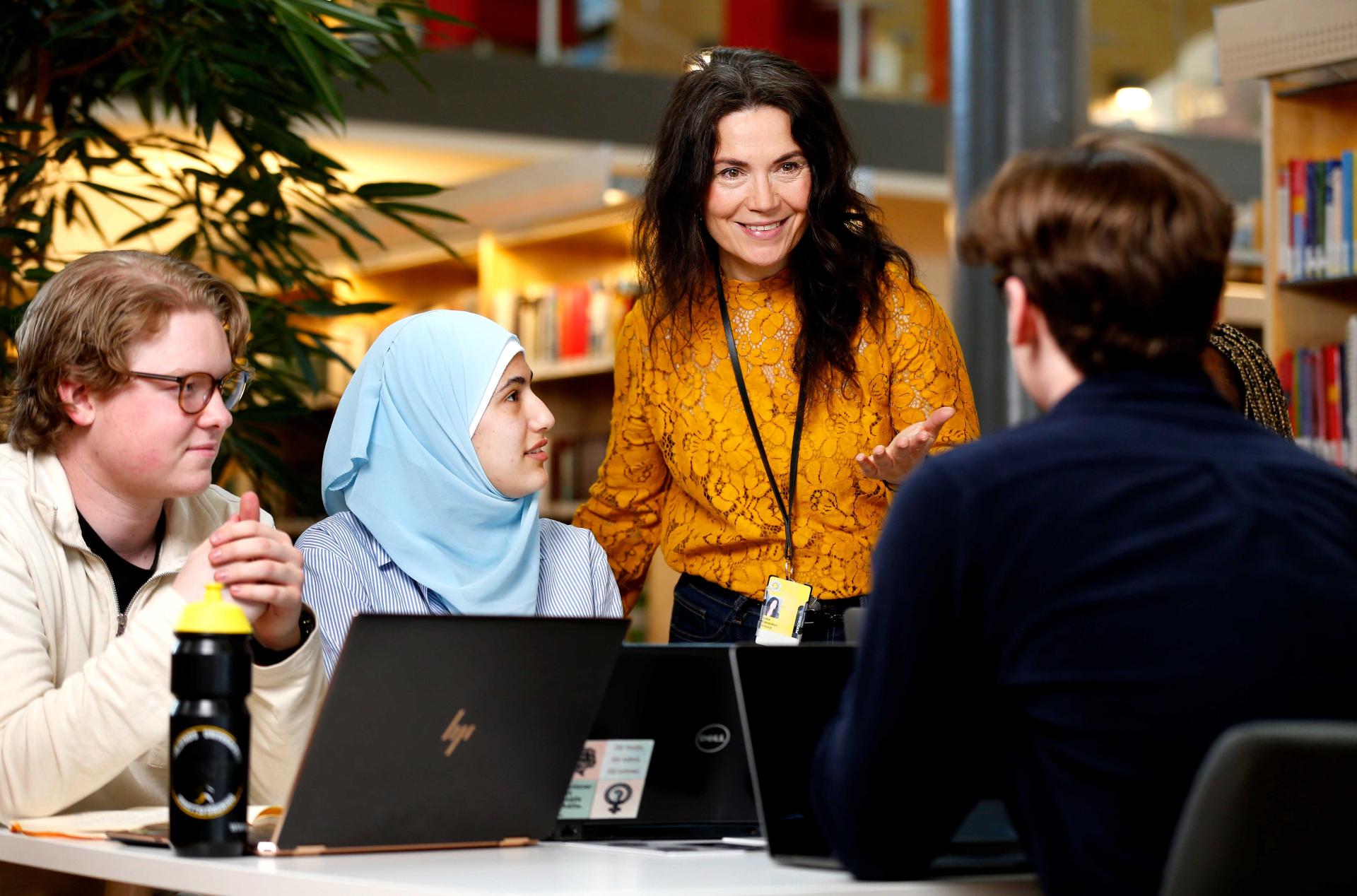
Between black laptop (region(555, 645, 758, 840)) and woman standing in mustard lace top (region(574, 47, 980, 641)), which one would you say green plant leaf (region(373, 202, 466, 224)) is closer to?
woman standing in mustard lace top (region(574, 47, 980, 641))

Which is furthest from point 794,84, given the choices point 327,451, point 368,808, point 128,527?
point 368,808

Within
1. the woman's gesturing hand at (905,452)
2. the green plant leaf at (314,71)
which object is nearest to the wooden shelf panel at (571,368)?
the green plant leaf at (314,71)

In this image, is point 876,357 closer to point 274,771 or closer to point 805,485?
point 805,485

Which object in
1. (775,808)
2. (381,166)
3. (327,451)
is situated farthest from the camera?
(381,166)

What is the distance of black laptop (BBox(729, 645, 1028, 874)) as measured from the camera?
135cm

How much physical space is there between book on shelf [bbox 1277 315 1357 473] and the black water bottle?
3.36m

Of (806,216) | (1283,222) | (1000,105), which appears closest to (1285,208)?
(1283,222)

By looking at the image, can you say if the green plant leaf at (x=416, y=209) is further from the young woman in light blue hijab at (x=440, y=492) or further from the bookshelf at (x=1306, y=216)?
the bookshelf at (x=1306, y=216)

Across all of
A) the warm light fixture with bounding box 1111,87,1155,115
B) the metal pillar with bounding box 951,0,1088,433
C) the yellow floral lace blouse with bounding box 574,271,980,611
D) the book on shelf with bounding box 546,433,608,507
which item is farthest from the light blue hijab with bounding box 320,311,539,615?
the warm light fixture with bounding box 1111,87,1155,115

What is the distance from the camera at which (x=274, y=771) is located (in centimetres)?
165

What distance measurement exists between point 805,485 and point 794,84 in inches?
24.6

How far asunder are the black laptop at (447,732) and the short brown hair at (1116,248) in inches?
19.8

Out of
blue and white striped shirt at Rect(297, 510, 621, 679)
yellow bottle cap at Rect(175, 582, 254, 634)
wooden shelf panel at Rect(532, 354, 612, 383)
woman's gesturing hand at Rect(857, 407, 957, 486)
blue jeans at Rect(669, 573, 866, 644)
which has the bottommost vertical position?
blue jeans at Rect(669, 573, 866, 644)

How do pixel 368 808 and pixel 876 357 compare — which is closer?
pixel 368 808
